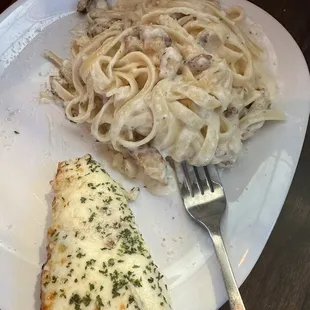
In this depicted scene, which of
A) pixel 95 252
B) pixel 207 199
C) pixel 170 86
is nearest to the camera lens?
pixel 95 252

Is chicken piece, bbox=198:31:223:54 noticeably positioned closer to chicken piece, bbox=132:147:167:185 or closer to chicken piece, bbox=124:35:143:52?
chicken piece, bbox=124:35:143:52

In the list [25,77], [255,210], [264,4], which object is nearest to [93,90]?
[25,77]

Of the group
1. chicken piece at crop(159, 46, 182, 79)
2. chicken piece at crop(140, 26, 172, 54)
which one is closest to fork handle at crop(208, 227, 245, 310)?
chicken piece at crop(159, 46, 182, 79)

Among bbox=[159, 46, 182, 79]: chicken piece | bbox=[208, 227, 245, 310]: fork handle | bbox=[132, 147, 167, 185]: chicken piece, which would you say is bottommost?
bbox=[208, 227, 245, 310]: fork handle

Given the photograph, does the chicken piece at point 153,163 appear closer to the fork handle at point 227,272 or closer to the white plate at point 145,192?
the white plate at point 145,192

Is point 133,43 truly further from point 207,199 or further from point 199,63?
point 207,199

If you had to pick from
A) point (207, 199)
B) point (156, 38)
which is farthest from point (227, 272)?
point (156, 38)

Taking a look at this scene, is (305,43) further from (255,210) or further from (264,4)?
(255,210)
